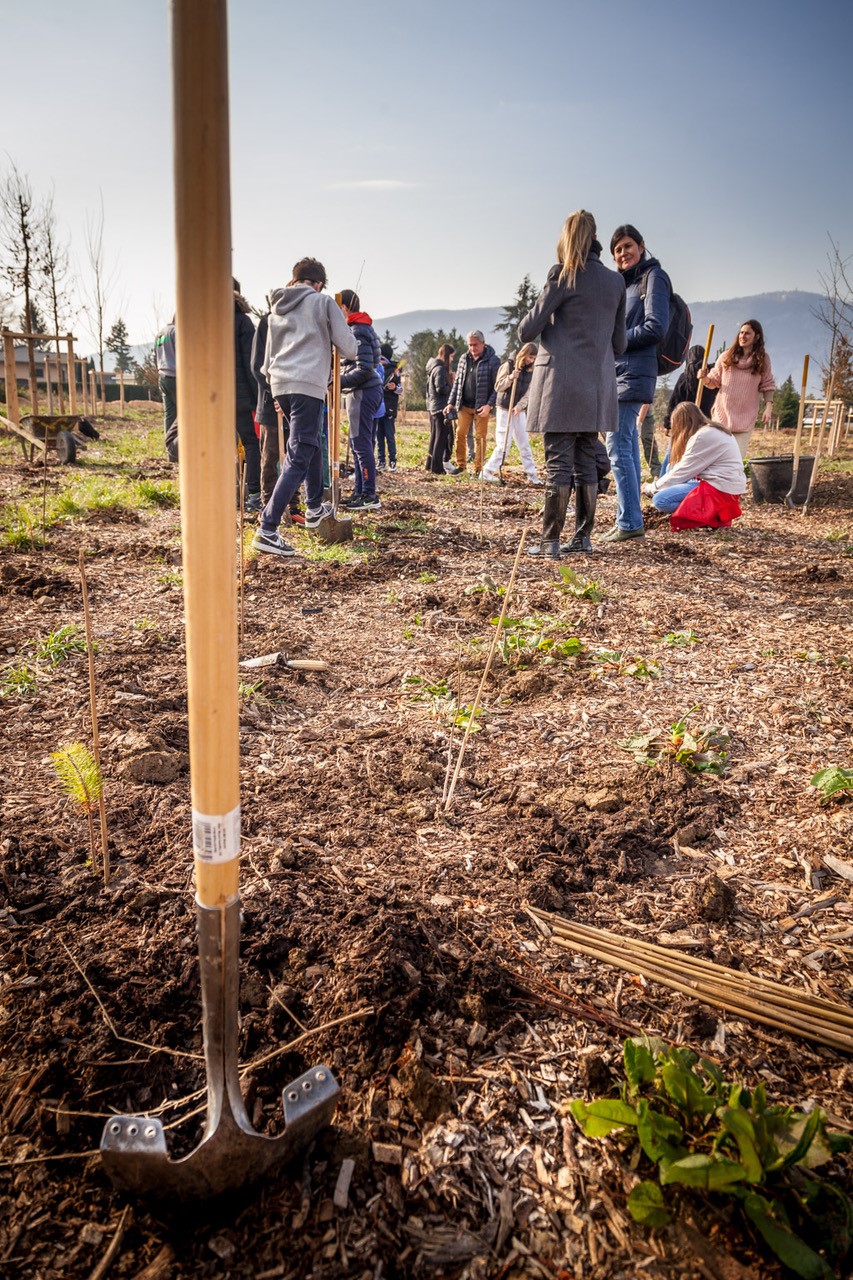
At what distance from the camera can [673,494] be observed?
6574mm

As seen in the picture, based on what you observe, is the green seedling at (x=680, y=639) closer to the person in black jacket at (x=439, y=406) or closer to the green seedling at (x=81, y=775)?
the green seedling at (x=81, y=775)

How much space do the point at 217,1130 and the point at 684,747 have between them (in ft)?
6.90

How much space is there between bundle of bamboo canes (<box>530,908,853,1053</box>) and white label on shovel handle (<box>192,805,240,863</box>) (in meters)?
1.06

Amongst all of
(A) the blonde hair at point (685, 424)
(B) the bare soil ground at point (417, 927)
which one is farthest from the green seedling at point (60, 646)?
(A) the blonde hair at point (685, 424)

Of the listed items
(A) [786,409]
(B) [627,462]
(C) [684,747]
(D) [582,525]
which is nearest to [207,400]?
(C) [684,747]

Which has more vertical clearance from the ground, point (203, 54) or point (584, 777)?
point (203, 54)

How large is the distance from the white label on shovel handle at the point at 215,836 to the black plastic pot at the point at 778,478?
9019mm

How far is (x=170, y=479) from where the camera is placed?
9.22 metres

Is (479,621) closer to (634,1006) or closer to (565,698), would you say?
(565,698)

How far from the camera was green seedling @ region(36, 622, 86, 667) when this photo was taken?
3494 mm

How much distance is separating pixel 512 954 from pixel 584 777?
97cm

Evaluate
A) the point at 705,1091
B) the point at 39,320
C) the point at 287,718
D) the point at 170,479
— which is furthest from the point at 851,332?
the point at 39,320

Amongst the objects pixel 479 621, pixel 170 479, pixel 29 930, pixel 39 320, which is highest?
pixel 39 320

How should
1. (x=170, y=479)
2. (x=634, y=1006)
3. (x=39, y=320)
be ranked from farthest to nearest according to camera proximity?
(x=39, y=320), (x=170, y=479), (x=634, y=1006)
